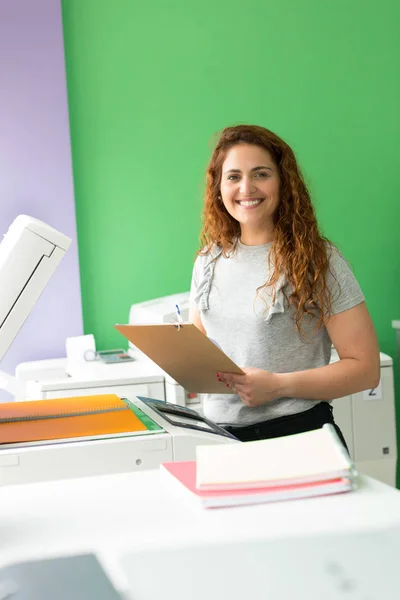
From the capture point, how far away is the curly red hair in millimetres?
1919

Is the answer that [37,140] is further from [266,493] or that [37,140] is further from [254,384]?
[266,493]

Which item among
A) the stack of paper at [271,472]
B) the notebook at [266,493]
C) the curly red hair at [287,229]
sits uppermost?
the curly red hair at [287,229]

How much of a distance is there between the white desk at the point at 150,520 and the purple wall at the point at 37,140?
7.55 feet

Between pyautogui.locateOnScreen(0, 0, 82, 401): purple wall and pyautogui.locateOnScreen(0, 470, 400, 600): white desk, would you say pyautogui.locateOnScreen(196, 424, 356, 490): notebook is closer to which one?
pyautogui.locateOnScreen(0, 470, 400, 600): white desk

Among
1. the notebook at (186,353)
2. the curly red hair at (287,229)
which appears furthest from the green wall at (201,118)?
the notebook at (186,353)

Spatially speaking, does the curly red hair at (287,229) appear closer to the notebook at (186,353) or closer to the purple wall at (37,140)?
the notebook at (186,353)

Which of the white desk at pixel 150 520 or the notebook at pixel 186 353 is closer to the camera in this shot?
the white desk at pixel 150 520

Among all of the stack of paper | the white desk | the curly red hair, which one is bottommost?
the white desk

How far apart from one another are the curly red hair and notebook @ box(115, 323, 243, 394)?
0.81 ft

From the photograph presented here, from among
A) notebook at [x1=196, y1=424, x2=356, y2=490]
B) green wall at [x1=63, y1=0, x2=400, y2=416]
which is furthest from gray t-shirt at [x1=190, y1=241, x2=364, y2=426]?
green wall at [x1=63, y1=0, x2=400, y2=416]

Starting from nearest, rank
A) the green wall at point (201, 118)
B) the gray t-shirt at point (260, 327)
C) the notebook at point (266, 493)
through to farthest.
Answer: the notebook at point (266, 493)
the gray t-shirt at point (260, 327)
the green wall at point (201, 118)

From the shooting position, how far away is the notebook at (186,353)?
173cm

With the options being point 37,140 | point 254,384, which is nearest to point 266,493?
point 254,384

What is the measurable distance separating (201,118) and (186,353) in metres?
2.12
